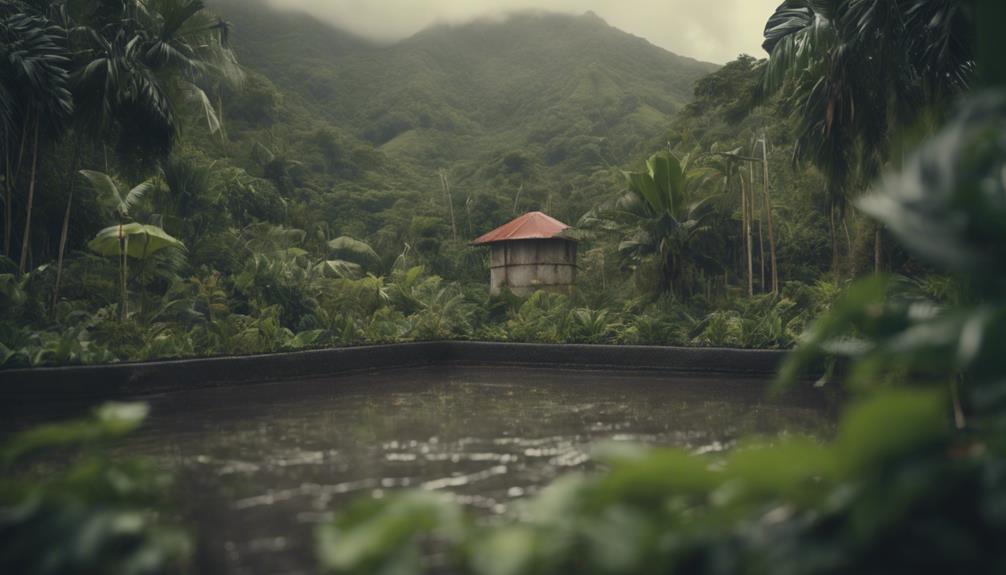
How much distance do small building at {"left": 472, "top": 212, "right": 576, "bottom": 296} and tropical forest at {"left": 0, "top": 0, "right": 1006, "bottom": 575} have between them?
110mm

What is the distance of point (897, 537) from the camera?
3.85 feet

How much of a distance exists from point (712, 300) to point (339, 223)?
78.5 ft

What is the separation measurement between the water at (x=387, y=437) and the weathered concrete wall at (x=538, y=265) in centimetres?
907

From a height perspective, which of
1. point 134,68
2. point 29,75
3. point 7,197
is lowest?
point 7,197

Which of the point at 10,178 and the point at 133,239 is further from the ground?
the point at 10,178

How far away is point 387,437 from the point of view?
15.9 feet

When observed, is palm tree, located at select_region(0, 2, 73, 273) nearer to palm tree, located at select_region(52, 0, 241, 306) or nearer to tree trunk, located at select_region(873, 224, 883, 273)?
palm tree, located at select_region(52, 0, 241, 306)

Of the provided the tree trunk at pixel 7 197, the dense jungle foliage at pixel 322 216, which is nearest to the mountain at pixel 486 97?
the dense jungle foliage at pixel 322 216

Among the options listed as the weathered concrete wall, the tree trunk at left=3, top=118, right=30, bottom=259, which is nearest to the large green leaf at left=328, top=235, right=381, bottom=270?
the weathered concrete wall

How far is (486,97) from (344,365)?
184 ft

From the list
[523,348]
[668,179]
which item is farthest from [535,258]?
[523,348]

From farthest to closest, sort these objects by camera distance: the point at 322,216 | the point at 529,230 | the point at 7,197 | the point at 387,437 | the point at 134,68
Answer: the point at 322,216 < the point at 529,230 < the point at 134,68 < the point at 7,197 < the point at 387,437

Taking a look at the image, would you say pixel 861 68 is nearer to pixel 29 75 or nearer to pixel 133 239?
pixel 133 239

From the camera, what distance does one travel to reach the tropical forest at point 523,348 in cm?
120
